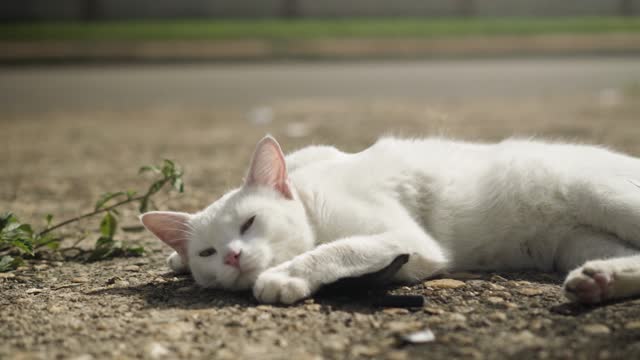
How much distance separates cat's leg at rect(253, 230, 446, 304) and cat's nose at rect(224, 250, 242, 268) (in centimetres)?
10

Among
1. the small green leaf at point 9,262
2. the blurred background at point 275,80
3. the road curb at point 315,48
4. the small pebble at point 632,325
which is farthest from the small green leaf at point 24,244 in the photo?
the road curb at point 315,48

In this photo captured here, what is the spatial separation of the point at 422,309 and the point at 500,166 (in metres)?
0.91

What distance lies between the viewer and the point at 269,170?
117 inches

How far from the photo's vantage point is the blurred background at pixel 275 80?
727 centimetres

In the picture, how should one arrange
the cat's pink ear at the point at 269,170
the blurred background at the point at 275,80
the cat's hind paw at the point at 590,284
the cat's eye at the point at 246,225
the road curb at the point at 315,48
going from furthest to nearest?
the road curb at the point at 315,48, the blurred background at the point at 275,80, the cat's pink ear at the point at 269,170, the cat's eye at the point at 246,225, the cat's hind paw at the point at 590,284

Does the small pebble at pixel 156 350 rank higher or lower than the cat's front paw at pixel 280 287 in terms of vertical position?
lower

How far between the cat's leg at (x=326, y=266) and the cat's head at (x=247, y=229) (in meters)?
0.10

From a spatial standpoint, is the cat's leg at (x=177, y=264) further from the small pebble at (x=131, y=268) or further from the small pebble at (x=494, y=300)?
the small pebble at (x=494, y=300)

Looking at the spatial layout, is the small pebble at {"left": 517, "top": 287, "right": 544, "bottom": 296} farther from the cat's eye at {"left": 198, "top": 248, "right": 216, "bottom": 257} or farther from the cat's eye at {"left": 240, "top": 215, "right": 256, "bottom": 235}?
the cat's eye at {"left": 198, "top": 248, "right": 216, "bottom": 257}

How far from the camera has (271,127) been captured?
859 cm

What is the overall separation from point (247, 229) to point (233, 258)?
159 mm

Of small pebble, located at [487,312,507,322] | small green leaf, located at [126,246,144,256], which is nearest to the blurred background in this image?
small green leaf, located at [126,246,144,256]

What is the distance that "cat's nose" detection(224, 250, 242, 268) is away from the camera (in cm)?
271

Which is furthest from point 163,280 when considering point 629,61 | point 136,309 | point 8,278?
point 629,61
